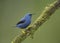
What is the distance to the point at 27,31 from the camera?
1.85m

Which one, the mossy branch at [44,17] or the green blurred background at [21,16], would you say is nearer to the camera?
the mossy branch at [44,17]

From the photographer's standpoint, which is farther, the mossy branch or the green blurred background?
the green blurred background

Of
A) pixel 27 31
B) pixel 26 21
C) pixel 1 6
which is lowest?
pixel 27 31

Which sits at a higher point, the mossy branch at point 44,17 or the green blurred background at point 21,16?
the green blurred background at point 21,16

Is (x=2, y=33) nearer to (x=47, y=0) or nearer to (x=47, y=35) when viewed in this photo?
(x=47, y=35)

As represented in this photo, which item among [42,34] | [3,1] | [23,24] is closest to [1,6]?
[3,1]

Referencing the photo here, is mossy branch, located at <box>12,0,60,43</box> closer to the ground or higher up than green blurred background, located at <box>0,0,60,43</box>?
closer to the ground

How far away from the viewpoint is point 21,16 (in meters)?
2.84

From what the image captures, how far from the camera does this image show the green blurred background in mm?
2713

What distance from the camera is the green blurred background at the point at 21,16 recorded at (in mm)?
2713

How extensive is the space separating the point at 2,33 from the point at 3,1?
0.45 m

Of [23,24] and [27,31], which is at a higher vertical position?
[23,24]

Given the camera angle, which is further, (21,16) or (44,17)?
(21,16)

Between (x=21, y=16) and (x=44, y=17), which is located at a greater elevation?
(x=21, y=16)
